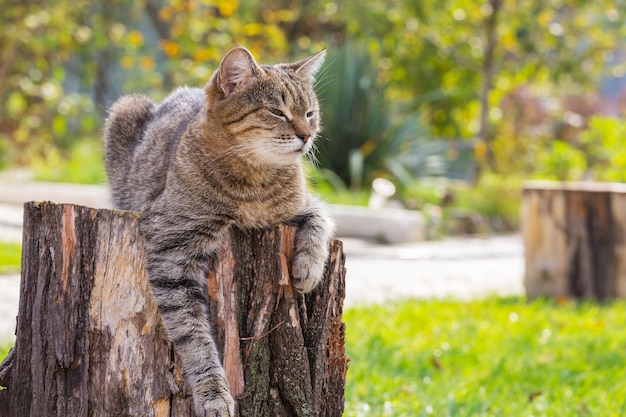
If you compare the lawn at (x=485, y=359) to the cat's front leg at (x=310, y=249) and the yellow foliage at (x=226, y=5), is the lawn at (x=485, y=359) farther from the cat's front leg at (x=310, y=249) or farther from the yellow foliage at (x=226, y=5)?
the yellow foliage at (x=226, y=5)

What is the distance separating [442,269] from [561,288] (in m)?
1.52

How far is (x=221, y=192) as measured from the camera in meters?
2.54

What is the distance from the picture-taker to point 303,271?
2.33m

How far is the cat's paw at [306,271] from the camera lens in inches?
91.7

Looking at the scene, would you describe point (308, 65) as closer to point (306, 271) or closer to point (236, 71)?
point (236, 71)

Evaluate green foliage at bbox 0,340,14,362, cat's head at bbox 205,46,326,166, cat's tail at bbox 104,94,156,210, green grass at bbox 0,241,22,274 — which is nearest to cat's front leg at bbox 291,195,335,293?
cat's head at bbox 205,46,326,166

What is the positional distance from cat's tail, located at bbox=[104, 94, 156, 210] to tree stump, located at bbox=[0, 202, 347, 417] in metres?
1.03

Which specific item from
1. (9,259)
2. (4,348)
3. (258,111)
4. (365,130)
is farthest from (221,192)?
(365,130)

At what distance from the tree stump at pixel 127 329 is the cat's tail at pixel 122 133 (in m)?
1.03

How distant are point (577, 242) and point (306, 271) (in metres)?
3.63

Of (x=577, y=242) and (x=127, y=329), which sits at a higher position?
(x=577, y=242)

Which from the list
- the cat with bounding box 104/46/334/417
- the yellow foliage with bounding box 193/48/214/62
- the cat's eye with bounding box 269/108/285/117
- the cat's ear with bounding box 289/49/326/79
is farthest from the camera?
the yellow foliage with bounding box 193/48/214/62

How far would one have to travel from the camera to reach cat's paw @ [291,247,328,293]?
2.33m

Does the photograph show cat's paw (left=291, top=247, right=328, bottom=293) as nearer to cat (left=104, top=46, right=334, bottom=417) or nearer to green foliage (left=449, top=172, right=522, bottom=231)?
cat (left=104, top=46, right=334, bottom=417)
